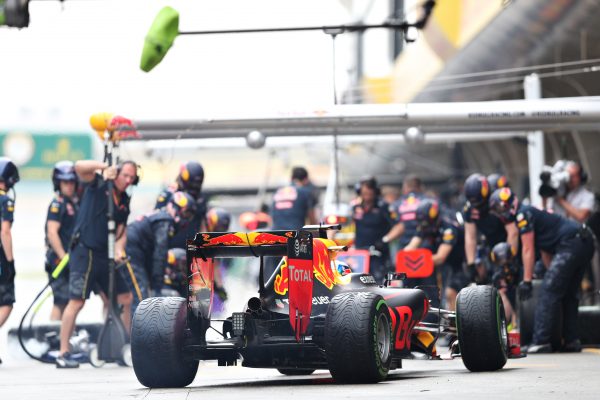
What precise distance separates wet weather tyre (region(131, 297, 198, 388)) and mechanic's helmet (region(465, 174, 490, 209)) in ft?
19.7

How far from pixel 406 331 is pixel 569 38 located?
9305 millimetres

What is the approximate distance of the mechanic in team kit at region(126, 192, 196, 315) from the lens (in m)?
15.4

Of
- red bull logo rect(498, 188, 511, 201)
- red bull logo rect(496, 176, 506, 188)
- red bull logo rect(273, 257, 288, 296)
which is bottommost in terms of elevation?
red bull logo rect(273, 257, 288, 296)

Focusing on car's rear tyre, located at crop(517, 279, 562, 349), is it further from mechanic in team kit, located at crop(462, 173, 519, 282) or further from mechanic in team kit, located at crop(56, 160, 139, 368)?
mechanic in team kit, located at crop(56, 160, 139, 368)

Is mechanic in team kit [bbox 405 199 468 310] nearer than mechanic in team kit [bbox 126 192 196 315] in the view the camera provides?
No

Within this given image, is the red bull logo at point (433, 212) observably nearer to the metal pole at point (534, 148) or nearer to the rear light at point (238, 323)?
the metal pole at point (534, 148)

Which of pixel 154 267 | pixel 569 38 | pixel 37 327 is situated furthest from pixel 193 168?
pixel 569 38

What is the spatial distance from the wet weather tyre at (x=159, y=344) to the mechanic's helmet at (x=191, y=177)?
5628mm

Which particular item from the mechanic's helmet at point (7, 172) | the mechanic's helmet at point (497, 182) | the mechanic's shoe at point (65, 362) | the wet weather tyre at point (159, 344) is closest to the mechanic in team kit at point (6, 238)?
the mechanic's helmet at point (7, 172)

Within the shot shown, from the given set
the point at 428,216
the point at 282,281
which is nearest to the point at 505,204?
the point at 428,216

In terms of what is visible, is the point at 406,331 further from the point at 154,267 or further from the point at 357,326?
the point at 154,267

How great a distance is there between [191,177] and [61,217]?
4.77 feet

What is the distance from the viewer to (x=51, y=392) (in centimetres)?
1066

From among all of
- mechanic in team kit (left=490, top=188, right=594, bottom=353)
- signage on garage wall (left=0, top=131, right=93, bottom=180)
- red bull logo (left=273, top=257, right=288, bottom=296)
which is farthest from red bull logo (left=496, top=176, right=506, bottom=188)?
signage on garage wall (left=0, top=131, right=93, bottom=180)
